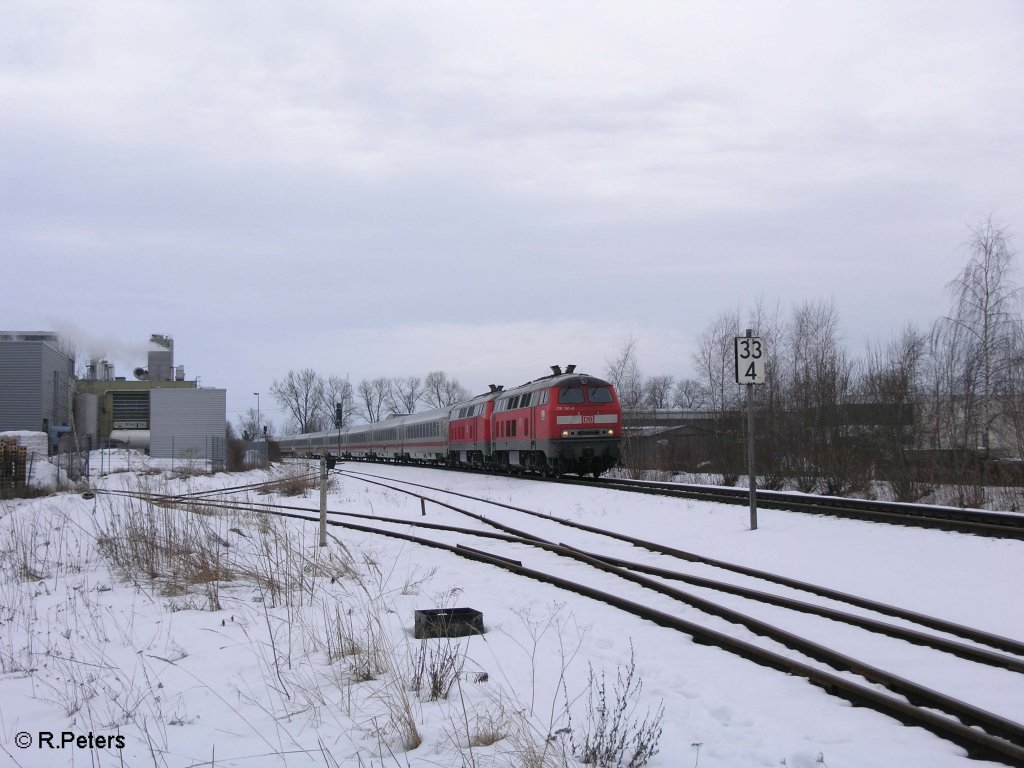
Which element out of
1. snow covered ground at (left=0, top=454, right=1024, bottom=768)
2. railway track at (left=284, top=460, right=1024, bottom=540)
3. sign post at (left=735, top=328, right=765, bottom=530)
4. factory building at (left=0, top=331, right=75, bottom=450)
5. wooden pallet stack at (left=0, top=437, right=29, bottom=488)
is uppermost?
factory building at (left=0, top=331, right=75, bottom=450)

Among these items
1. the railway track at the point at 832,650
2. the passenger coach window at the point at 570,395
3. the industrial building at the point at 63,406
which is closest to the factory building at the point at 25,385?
the industrial building at the point at 63,406

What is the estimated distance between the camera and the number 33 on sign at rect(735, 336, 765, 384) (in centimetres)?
1486

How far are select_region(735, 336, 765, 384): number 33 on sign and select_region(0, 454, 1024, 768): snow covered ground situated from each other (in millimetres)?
3142

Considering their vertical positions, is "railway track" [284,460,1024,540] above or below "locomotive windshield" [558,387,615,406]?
below

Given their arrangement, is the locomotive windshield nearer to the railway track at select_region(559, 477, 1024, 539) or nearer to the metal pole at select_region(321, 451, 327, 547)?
the railway track at select_region(559, 477, 1024, 539)

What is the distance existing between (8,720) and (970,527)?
468 inches

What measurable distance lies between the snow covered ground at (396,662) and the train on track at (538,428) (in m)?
9.91

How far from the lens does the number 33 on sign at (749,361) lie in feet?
48.8

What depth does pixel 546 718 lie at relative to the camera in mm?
5172

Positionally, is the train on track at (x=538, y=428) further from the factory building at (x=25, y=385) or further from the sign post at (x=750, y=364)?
the factory building at (x=25, y=385)

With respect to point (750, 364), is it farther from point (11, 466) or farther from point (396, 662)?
point (11, 466)

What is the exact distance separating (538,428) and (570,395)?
5.96 feet

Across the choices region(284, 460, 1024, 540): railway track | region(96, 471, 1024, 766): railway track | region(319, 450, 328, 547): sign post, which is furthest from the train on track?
region(96, 471, 1024, 766): railway track

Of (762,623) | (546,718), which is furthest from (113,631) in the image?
(762,623)
